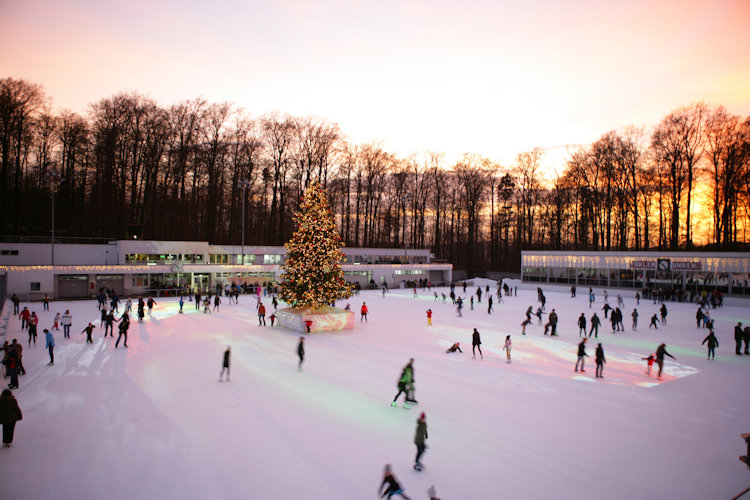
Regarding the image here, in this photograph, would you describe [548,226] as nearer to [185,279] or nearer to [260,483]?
[185,279]

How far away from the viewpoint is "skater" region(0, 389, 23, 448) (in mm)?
7254

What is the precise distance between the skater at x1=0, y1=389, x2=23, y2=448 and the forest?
2979 centimetres

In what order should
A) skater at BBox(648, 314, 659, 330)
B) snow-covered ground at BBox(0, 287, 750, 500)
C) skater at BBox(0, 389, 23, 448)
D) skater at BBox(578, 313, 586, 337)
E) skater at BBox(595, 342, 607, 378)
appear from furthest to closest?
skater at BBox(648, 314, 659, 330) → skater at BBox(578, 313, 586, 337) → skater at BBox(595, 342, 607, 378) → skater at BBox(0, 389, 23, 448) → snow-covered ground at BBox(0, 287, 750, 500)

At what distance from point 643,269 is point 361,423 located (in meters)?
37.0

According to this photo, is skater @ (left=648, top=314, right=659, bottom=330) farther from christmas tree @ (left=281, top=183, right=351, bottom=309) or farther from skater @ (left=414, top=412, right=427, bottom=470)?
skater @ (left=414, top=412, right=427, bottom=470)

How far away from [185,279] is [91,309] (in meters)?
10.4

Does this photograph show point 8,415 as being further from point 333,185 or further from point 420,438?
point 333,185

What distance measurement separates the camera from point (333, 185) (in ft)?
180

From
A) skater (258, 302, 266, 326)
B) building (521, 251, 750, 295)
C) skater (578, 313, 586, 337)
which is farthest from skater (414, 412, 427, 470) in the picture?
building (521, 251, 750, 295)

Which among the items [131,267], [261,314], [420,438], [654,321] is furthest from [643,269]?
[131,267]

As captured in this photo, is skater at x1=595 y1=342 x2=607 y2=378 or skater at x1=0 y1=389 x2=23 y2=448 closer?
skater at x1=0 y1=389 x2=23 y2=448

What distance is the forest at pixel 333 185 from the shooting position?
38938 millimetres

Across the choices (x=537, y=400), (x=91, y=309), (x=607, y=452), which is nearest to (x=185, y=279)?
(x=91, y=309)

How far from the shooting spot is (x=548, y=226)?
186ft
